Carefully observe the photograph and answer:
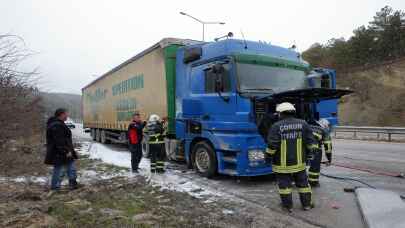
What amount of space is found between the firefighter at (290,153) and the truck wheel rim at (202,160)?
239cm

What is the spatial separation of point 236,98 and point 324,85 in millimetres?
2596

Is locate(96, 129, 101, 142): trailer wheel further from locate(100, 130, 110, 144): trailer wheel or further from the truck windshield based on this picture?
the truck windshield

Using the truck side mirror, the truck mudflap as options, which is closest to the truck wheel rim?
the truck side mirror

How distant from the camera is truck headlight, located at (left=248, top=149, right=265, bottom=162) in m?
6.44

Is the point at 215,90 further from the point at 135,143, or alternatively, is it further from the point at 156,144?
the point at 135,143

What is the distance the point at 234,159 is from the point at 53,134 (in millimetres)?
3443

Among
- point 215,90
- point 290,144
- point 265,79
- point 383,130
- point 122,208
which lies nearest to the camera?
point 290,144

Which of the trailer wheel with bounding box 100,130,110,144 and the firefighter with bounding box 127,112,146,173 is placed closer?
the firefighter with bounding box 127,112,146,173

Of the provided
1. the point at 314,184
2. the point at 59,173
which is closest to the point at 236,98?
the point at 314,184

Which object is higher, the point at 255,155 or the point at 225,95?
the point at 225,95

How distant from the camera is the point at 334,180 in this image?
23.4 feet

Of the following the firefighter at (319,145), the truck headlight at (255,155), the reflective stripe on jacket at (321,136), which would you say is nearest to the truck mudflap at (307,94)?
the firefighter at (319,145)

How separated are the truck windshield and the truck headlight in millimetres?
1157

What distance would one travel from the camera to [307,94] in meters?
6.42
